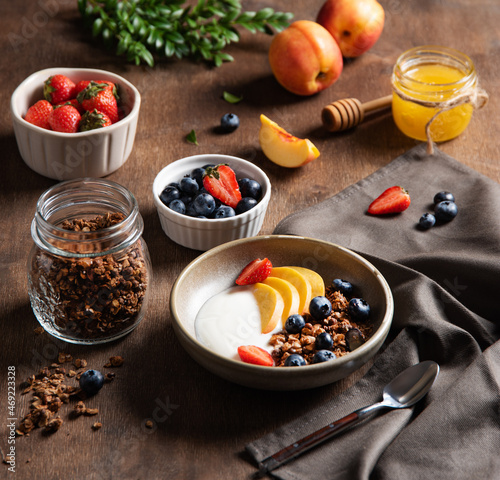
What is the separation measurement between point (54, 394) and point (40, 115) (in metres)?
0.89

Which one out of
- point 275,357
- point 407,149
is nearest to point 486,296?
point 275,357

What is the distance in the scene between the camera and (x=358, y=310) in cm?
143

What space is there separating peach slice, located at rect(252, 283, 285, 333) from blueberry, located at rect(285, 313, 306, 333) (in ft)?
0.10

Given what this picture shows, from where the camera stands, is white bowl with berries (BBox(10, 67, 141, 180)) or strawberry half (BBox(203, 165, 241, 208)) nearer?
strawberry half (BBox(203, 165, 241, 208))

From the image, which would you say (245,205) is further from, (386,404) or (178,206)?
(386,404)

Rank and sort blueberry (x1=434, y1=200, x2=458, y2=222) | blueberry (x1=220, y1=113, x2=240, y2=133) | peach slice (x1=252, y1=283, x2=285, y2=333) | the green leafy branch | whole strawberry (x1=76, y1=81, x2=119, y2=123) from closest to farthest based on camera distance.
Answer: peach slice (x1=252, y1=283, x2=285, y2=333)
blueberry (x1=434, y1=200, x2=458, y2=222)
whole strawberry (x1=76, y1=81, x2=119, y2=123)
blueberry (x1=220, y1=113, x2=240, y2=133)
the green leafy branch

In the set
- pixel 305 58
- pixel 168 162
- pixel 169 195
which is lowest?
pixel 168 162

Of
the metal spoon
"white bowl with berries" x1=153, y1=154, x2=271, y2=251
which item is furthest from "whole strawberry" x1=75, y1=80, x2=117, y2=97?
the metal spoon

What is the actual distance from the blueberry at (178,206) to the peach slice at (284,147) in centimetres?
45

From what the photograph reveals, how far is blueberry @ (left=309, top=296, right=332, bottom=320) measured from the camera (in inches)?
55.4

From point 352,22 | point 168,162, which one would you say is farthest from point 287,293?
point 352,22

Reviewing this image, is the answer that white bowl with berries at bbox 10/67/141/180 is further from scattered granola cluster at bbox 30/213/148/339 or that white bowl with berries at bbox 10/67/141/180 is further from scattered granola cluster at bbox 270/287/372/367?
scattered granola cluster at bbox 270/287/372/367

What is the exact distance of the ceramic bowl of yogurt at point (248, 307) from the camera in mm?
1249

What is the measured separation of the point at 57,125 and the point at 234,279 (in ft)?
2.34
